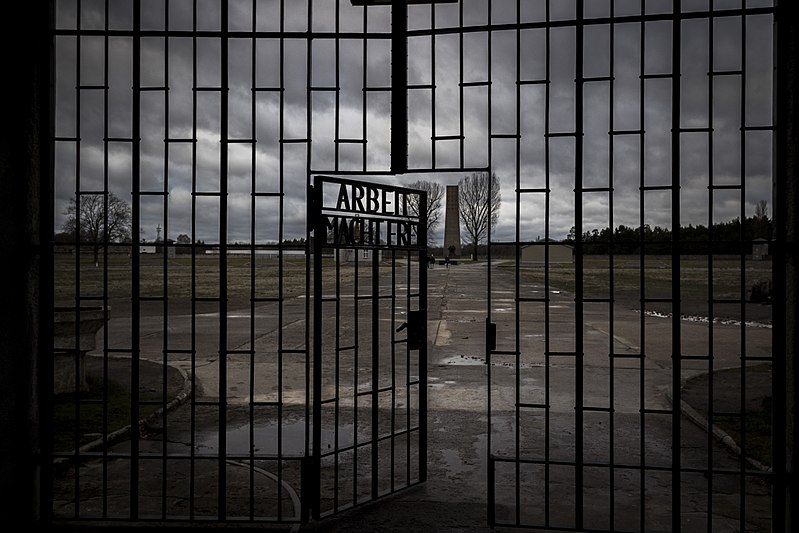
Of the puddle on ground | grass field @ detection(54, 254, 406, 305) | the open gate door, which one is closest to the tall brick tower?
grass field @ detection(54, 254, 406, 305)

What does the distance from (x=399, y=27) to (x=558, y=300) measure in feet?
77.8

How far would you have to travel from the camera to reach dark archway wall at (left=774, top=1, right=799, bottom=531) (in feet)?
14.8

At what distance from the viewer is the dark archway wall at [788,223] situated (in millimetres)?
4496

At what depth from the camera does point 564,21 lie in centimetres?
503

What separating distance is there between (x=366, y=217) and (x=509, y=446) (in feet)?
12.8
